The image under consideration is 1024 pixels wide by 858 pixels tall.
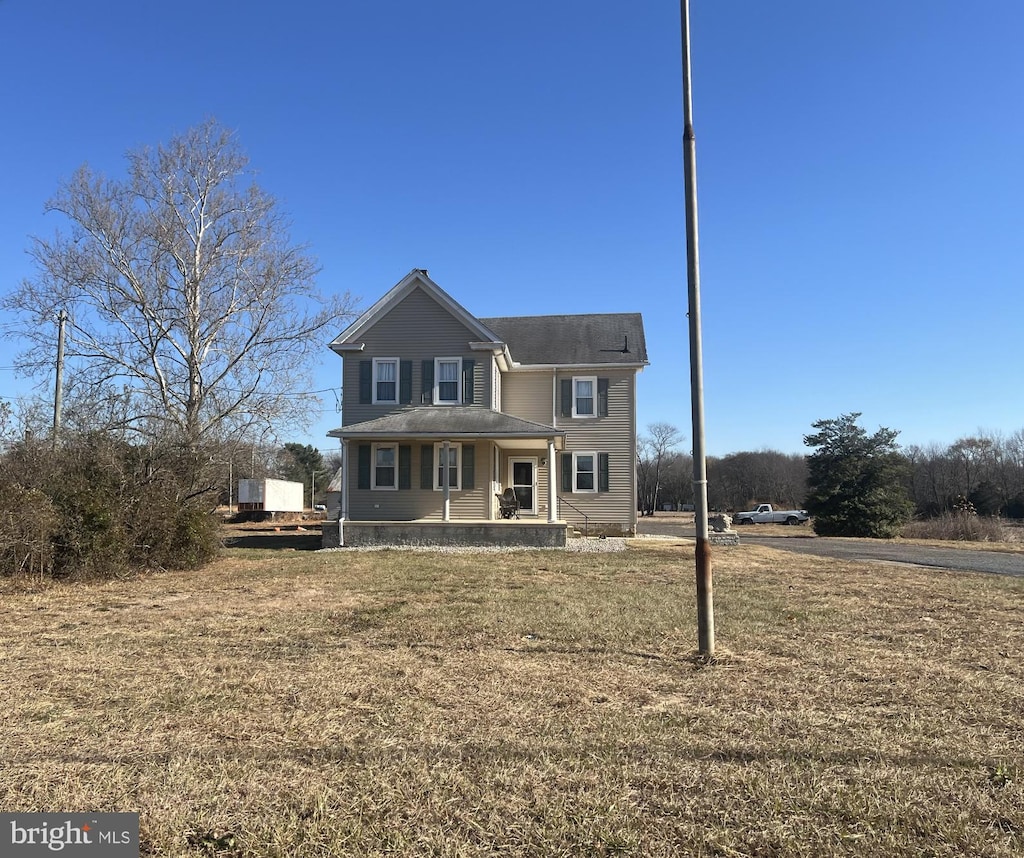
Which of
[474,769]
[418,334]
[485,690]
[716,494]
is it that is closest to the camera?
[474,769]

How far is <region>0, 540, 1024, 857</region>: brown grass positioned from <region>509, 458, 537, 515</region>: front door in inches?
530

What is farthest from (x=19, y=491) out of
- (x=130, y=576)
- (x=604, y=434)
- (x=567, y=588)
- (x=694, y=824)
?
(x=604, y=434)

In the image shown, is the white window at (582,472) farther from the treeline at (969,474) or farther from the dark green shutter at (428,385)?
the treeline at (969,474)

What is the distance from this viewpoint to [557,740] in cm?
387

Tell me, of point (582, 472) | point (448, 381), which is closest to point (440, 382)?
point (448, 381)

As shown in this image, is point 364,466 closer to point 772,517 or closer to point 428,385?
point 428,385

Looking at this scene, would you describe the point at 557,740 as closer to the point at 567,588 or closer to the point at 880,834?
the point at 880,834

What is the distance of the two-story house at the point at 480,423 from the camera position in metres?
18.0

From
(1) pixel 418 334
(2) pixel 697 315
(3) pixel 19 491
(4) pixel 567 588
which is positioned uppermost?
(1) pixel 418 334

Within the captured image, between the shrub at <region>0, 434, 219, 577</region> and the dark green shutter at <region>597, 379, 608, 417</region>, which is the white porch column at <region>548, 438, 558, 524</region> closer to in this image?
the dark green shutter at <region>597, 379, 608, 417</region>

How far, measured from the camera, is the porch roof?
17612mm

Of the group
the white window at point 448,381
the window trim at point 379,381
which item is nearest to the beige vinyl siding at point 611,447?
the white window at point 448,381

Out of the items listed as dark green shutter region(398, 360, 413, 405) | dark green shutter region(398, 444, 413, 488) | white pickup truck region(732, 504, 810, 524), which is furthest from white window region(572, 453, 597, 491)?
white pickup truck region(732, 504, 810, 524)

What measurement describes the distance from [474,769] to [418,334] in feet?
57.7
